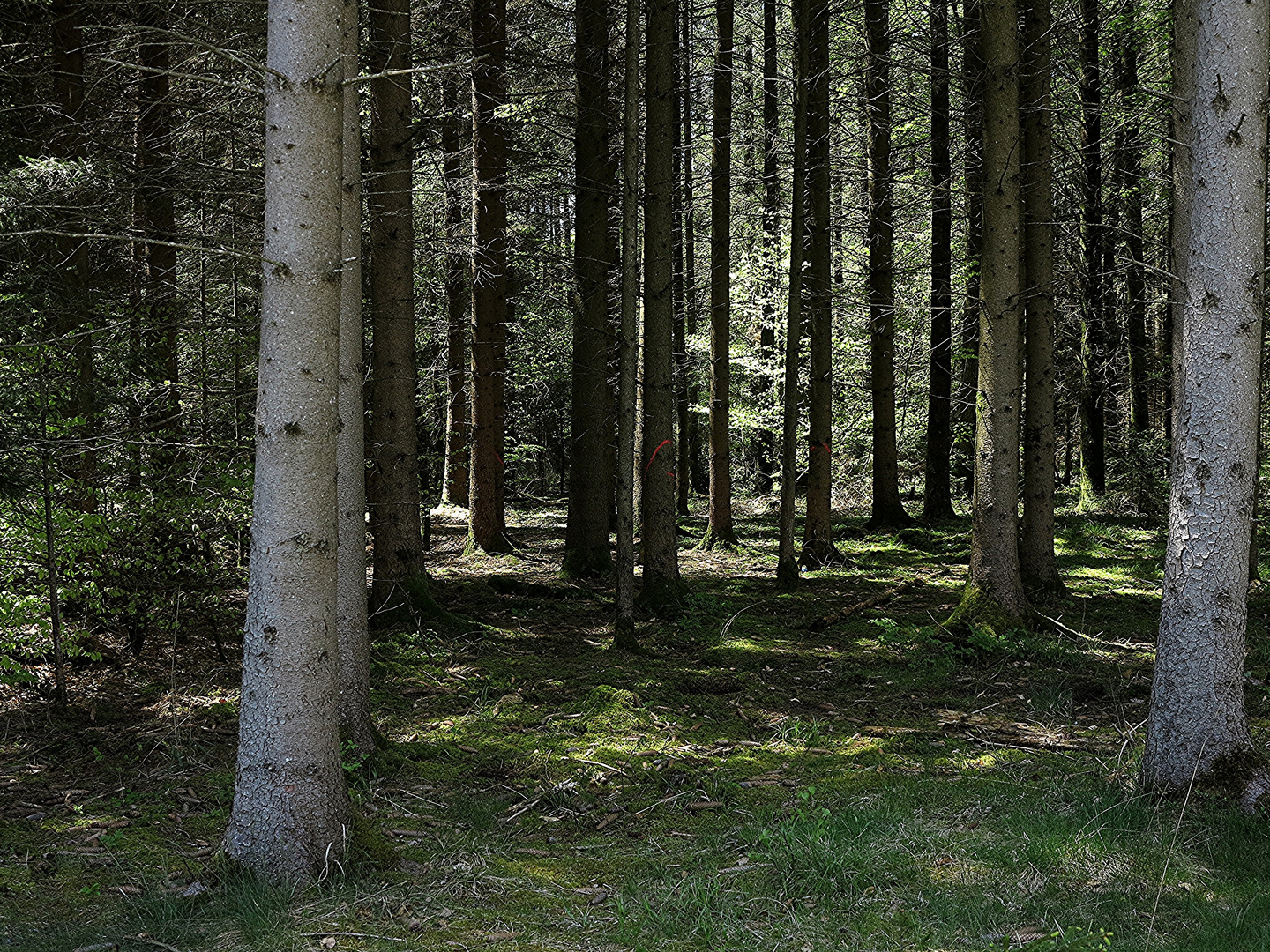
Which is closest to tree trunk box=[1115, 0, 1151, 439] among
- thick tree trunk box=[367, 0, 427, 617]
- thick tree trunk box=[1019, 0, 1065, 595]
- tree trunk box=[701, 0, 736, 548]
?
thick tree trunk box=[1019, 0, 1065, 595]

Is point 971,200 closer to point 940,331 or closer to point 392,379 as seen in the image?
point 940,331

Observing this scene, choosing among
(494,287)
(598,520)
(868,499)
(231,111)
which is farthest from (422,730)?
(868,499)

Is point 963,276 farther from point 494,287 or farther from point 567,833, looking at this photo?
point 567,833

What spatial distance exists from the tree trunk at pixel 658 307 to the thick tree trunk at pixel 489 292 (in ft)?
11.8

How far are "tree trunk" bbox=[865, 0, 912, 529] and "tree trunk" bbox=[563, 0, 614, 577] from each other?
13.0ft

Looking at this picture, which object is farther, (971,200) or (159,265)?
(971,200)

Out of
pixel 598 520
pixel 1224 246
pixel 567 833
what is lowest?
pixel 567 833

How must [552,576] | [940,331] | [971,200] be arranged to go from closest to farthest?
[552,576] < [971,200] < [940,331]

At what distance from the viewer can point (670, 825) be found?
17.2 ft

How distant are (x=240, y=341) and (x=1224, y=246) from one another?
7514mm

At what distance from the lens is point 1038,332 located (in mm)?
11367

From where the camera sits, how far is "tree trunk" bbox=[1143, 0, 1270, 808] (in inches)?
192

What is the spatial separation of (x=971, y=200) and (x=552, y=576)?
9.25m

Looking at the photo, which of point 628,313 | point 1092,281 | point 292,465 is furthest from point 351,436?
point 1092,281
